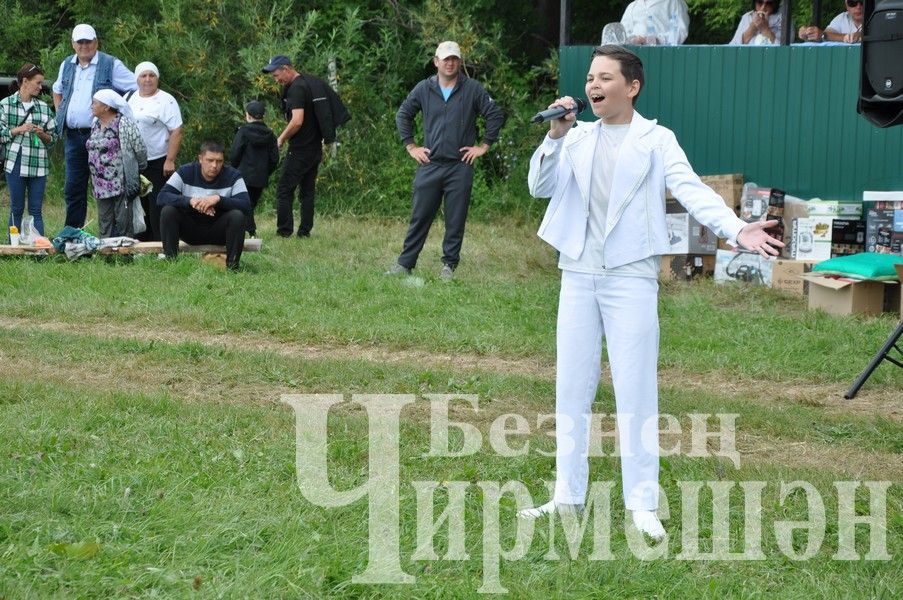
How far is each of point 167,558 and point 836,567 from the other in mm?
2590

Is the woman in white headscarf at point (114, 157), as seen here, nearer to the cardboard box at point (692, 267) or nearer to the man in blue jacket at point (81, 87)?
the man in blue jacket at point (81, 87)

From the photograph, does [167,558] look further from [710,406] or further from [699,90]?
[699,90]

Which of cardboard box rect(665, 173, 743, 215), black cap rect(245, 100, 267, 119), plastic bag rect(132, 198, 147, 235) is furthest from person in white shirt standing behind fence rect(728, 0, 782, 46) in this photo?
plastic bag rect(132, 198, 147, 235)

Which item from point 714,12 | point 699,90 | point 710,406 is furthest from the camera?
point 714,12

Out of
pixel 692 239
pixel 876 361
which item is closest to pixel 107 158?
pixel 692 239

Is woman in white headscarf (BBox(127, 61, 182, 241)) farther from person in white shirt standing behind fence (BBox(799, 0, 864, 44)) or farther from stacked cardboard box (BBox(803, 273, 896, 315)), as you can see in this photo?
person in white shirt standing behind fence (BBox(799, 0, 864, 44))

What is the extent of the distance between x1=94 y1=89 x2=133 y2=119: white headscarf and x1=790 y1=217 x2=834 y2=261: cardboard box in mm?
6550

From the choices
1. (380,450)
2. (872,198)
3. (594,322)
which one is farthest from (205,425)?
(872,198)

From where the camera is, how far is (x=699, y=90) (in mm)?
13641

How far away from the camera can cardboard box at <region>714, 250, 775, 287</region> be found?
1230 centimetres

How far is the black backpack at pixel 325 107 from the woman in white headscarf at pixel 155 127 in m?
2.04

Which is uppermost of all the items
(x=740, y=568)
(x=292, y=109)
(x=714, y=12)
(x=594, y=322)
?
(x=714, y=12)

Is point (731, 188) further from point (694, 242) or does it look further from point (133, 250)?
point (133, 250)

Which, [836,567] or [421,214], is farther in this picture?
[421,214]
